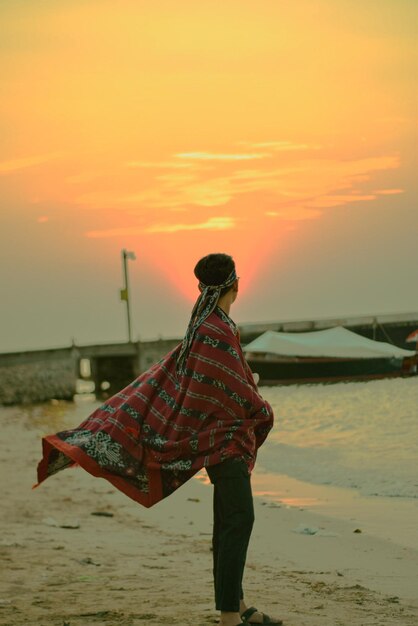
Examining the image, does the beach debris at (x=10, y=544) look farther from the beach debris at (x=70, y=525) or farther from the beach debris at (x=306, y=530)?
the beach debris at (x=306, y=530)

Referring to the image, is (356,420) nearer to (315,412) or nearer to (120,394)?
(315,412)

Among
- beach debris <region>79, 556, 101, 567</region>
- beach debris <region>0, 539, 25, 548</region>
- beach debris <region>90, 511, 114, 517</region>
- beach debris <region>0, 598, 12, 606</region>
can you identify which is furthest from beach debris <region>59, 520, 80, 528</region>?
beach debris <region>0, 598, 12, 606</region>

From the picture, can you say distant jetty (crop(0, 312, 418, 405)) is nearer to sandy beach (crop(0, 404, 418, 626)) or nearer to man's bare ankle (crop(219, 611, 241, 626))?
sandy beach (crop(0, 404, 418, 626))

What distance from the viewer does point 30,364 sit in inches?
1722

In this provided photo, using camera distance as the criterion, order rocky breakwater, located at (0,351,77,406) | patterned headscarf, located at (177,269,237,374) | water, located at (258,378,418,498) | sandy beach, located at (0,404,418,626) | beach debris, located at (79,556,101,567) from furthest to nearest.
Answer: rocky breakwater, located at (0,351,77,406) < water, located at (258,378,418,498) < beach debris, located at (79,556,101,567) < sandy beach, located at (0,404,418,626) < patterned headscarf, located at (177,269,237,374)

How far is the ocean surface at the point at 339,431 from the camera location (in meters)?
14.9

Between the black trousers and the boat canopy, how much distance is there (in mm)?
40212

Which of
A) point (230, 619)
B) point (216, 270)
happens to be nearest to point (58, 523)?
point (230, 619)

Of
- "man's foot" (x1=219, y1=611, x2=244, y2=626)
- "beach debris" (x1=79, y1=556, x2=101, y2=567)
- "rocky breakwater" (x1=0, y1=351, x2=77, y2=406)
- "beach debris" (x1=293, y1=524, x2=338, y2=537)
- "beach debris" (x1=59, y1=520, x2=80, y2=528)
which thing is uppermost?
"man's foot" (x1=219, y1=611, x2=244, y2=626)

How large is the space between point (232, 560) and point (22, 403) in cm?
3820

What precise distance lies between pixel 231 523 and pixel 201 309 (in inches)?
40.4

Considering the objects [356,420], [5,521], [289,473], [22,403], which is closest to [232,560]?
[5,521]

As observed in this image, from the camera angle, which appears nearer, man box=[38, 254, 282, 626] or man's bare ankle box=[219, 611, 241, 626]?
man box=[38, 254, 282, 626]

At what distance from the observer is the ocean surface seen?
14891 mm
